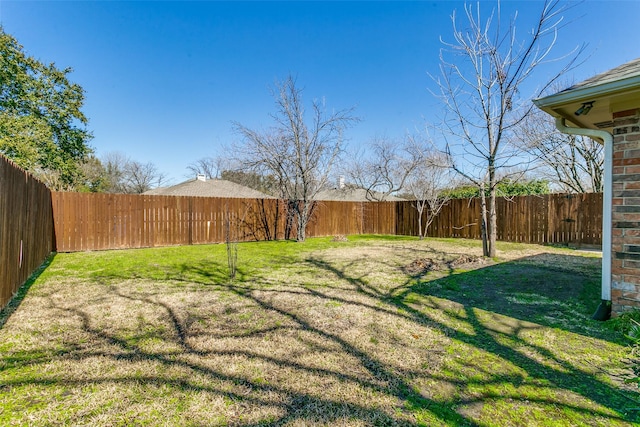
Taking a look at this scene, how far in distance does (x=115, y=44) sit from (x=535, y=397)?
12.8m

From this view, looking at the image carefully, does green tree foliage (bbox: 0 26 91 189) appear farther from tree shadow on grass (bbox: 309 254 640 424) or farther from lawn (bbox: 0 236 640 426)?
tree shadow on grass (bbox: 309 254 640 424)

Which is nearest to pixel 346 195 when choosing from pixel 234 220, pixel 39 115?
pixel 234 220

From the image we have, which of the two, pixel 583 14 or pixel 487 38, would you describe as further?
pixel 487 38

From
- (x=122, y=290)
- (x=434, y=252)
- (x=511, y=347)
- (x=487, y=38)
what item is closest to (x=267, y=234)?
(x=434, y=252)

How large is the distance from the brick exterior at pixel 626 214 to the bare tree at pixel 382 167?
600 inches

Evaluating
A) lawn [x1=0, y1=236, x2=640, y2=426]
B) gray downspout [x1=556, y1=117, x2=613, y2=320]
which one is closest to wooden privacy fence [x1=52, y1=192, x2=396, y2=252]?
lawn [x1=0, y1=236, x2=640, y2=426]

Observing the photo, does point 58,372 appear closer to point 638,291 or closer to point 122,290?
point 122,290

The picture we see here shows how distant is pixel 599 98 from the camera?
9.02ft

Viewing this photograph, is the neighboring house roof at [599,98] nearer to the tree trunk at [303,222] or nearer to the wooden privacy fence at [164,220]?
the wooden privacy fence at [164,220]

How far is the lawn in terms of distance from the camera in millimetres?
1628

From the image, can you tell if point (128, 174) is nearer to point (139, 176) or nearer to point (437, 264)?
point (139, 176)

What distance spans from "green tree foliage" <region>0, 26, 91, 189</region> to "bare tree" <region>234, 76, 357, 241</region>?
9.46 m

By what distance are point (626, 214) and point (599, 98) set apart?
112cm

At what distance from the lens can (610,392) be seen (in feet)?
5.90
